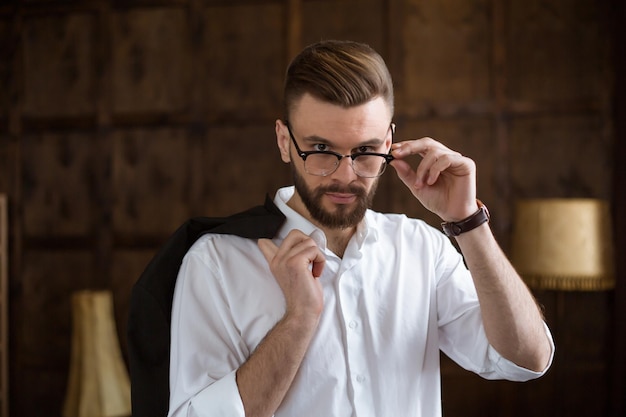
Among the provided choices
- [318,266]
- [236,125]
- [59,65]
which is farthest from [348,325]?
[59,65]

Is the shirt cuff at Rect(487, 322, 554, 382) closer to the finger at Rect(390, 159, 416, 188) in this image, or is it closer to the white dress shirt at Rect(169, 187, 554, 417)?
the white dress shirt at Rect(169, 187, 554, 417)

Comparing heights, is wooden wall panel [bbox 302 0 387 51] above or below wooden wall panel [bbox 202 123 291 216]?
above

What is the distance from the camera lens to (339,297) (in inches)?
64.0

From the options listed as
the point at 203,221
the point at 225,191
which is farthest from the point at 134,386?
the point at 225,191

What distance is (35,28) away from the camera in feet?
14.6

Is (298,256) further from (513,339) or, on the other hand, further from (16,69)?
(16,69)

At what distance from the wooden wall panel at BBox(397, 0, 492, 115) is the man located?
7.70 feet

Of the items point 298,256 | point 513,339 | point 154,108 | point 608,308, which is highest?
point 154,108

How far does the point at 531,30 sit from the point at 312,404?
3.02 m

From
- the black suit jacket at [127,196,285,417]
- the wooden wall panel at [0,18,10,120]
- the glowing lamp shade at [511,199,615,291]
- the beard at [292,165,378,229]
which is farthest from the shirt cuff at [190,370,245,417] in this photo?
the wooden wall panel at [0,18,10,120]

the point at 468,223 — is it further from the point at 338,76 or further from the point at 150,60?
the point at 150,60

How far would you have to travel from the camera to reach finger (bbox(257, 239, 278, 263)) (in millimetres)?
1510

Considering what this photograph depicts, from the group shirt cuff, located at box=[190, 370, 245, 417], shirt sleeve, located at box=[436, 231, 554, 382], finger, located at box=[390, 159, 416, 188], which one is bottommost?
shirt cuff, located at box=[190, 370, 245, 417]

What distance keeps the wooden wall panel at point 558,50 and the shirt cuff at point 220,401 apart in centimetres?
296
